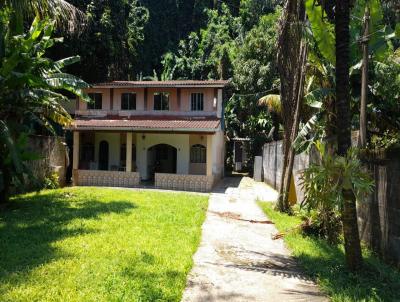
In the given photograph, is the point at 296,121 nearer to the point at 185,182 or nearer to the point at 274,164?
the point at 185,182

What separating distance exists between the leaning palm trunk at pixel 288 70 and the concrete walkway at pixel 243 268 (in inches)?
98.1

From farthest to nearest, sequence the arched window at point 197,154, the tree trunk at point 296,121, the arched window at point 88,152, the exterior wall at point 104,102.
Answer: the arched window at point 88,152
the arched window at point 197,154
the exterior wall at point 104,102
the tree trunk at point 296,121

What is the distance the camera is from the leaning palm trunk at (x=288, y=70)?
1123 cm

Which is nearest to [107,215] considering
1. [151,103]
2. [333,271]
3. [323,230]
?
[323,230]

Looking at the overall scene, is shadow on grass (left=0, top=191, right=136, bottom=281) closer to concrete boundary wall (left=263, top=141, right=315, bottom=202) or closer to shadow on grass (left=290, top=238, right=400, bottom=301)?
shadow on grass (left=290, top=238, right=400, bottom=301)

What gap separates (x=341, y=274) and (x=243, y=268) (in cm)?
→ 158

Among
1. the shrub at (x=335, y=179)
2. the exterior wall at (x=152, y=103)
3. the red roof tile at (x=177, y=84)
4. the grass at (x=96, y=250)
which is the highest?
the red roof tile at (x=177, y=84)

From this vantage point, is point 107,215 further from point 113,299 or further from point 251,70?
point 251,70

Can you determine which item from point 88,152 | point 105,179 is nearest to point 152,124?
point 105,179

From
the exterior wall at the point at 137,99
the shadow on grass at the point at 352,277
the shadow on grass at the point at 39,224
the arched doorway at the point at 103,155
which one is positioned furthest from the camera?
the arched doorway at the point at 103,155

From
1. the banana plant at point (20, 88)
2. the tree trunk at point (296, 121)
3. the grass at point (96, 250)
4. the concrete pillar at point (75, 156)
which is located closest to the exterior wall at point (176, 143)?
the concrete pillar at point (75, 156)

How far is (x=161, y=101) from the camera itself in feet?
77.3

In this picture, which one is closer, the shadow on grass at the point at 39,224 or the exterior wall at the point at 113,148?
the shadow on grass at the point at 39,224

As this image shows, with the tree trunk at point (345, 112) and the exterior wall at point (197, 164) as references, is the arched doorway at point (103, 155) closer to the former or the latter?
the exterior wall at point (197, 164)
